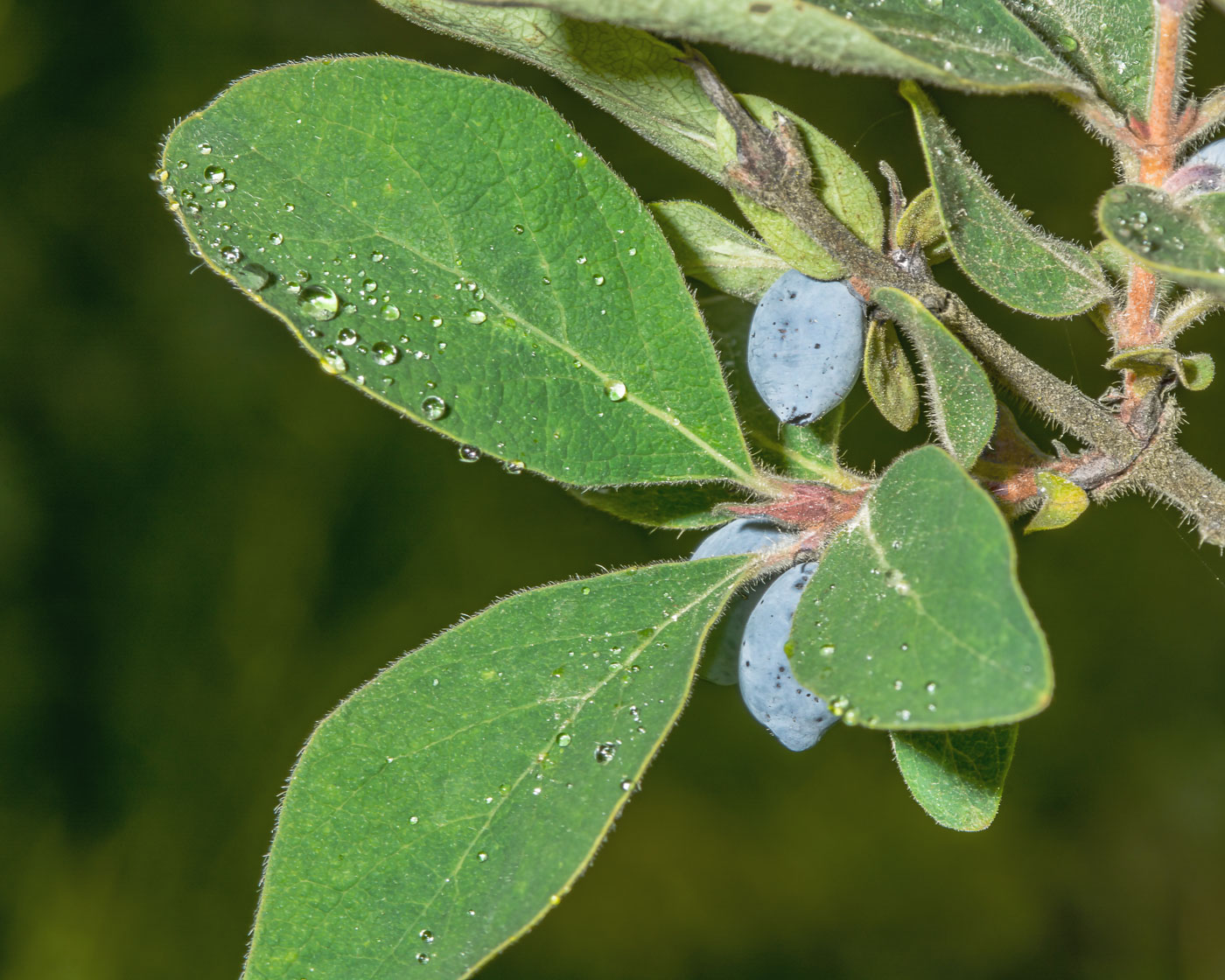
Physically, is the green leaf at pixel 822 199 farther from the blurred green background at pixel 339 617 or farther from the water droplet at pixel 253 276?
the blurred green background at pixel 339 617

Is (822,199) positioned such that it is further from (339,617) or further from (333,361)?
(339,617)

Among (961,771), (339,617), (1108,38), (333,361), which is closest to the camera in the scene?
(333,361)

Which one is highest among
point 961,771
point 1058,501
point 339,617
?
point 1058,501

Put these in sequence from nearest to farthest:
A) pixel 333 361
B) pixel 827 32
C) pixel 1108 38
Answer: pixel 827 32 → pixel 333 361 → pixel 1108 38

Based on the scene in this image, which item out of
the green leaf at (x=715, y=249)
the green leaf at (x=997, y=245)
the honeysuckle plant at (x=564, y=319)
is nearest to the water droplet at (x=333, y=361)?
the honeysuckle plant at (x=564, y=319)

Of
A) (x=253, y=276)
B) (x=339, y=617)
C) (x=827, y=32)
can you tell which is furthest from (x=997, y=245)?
(x=339, y=617)

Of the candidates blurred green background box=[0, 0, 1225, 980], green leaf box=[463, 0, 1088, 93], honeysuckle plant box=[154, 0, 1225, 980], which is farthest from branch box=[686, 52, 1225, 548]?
blurred green background box=[0, 0, 1225, 980]
